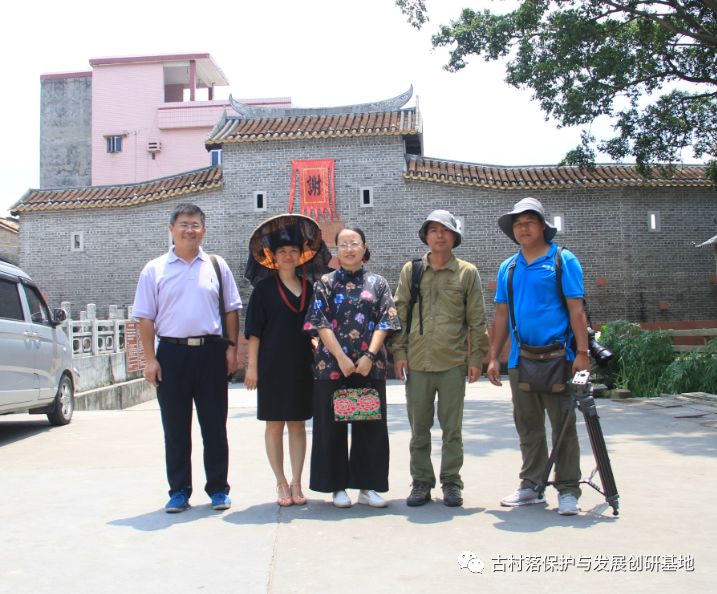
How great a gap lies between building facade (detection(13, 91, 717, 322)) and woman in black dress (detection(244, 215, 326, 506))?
1544cm

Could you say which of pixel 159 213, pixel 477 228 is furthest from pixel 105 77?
pixel 477 228

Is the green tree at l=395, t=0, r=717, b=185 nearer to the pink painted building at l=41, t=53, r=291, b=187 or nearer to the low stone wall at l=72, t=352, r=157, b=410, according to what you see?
the low stone wall at l=72, t=352, r=157, b=410

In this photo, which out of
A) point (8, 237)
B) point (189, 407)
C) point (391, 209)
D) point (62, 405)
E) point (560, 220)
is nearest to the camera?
point (189, 407)

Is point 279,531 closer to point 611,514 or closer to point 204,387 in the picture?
point 204,387

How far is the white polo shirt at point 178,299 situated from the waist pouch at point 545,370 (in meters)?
1.73

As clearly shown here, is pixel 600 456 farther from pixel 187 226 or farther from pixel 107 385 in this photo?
pixel 107 385

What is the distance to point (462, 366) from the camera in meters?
4.50

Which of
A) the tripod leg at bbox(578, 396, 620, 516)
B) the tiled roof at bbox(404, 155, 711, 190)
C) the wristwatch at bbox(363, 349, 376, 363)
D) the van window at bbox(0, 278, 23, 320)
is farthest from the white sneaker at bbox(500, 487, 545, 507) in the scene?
the tiled roof at bbox(404, 155, 711, 190)

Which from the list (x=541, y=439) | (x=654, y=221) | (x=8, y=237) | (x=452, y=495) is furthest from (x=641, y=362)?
(x=8, y=237)

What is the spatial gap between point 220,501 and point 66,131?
3531cm

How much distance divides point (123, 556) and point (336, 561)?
1003mm

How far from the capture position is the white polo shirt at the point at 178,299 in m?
4.46

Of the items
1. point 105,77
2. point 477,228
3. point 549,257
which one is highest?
point 105,77

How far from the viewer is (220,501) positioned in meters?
4.45
